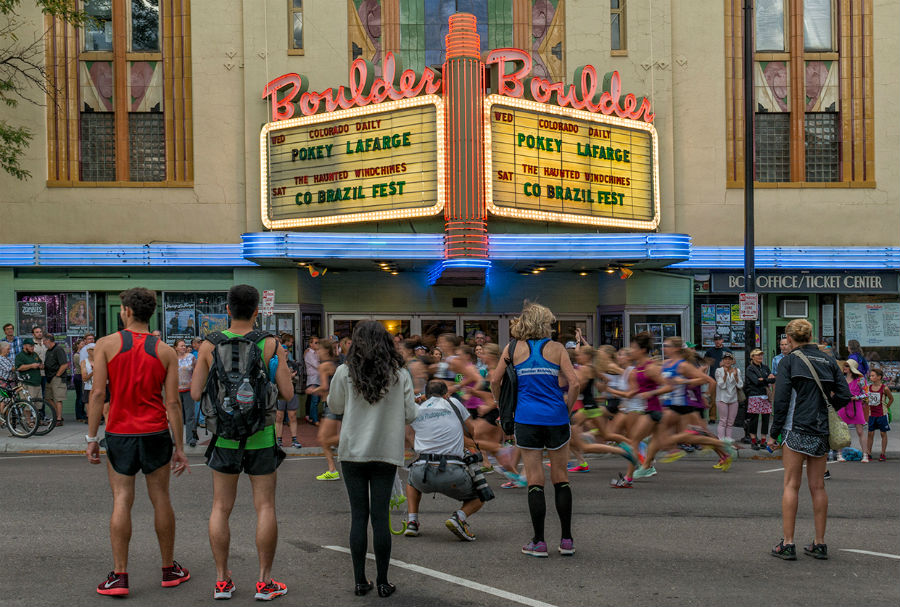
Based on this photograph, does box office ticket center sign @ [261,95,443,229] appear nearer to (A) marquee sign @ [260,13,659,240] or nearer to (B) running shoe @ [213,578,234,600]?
(A) marquee sign @ [260,13,659,240]

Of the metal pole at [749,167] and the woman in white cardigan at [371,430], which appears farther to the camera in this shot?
the metal pole at [749,167]

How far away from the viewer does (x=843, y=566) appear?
6.48 meters

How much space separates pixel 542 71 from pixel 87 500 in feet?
46.5

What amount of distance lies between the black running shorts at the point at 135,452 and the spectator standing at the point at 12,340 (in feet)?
41.1

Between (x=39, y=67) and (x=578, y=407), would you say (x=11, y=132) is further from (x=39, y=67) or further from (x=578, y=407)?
(x=578, y=407)

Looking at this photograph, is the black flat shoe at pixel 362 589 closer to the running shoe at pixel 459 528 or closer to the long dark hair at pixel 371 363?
the long dark hair at pixel 371 363

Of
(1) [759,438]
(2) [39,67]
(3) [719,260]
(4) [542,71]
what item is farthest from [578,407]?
(2) [39,67]

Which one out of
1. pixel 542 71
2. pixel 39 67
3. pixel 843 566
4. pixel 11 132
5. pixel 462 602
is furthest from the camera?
pixel 542 71

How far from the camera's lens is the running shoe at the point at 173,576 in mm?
5891

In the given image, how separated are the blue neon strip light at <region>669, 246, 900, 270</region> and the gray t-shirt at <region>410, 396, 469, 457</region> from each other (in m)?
12.7

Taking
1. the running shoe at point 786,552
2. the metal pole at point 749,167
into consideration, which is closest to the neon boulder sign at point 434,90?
the metal pole at point 749,167

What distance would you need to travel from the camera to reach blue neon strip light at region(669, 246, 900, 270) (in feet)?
61.7

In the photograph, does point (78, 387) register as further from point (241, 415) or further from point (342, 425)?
point (342, 425)

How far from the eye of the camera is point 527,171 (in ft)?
57.5
